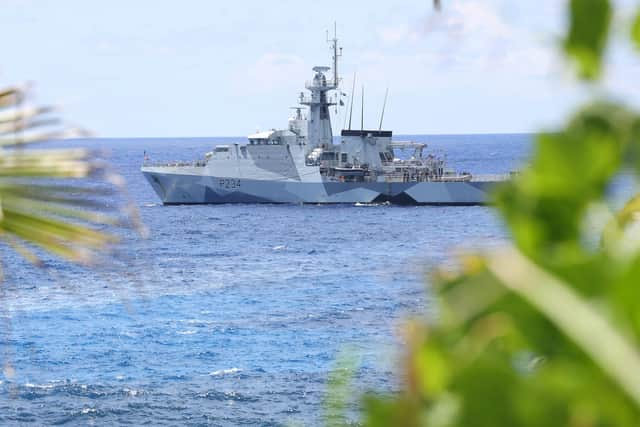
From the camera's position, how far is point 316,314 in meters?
22.9

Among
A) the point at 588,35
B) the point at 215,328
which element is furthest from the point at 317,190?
the point at 588,35

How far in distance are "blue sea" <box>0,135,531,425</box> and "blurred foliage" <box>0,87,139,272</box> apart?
91mm

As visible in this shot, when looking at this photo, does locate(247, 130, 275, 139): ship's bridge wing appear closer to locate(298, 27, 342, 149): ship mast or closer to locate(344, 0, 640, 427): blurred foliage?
locate(298, 27, 342, 149): ship mast

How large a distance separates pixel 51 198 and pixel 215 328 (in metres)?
20.8

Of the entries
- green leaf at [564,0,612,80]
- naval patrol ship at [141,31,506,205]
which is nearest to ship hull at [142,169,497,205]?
naval patrol ship at [141,31,506,205]

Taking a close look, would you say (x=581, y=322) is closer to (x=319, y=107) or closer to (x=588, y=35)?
(x=588, y=35)

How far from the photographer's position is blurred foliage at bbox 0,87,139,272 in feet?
3.76

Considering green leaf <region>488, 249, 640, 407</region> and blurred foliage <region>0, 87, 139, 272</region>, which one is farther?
blurred foliage <region>0, 87, 139, 272</region>

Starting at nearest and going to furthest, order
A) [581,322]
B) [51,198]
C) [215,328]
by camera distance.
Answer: [581,322]
[51,198]
[215,328]

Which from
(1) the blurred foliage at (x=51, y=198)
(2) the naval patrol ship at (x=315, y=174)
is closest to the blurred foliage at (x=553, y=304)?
(1) the blurred foliage at (x=51, y=198)

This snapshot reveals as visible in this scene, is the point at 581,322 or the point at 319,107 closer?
the point at 581,322

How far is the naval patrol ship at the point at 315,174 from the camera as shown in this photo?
42438 millimetres

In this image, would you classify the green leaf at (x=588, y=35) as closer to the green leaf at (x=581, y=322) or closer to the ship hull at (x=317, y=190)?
the green leaf at (x=581, y=322)

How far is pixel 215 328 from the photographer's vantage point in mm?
21703
